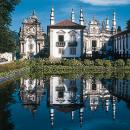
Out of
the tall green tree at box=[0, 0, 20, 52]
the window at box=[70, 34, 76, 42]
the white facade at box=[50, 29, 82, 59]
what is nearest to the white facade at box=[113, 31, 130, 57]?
the white facade at box=[50, 29, 82, 59]

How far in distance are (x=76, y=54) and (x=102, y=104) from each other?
171 ft

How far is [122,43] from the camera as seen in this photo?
72.8 metres

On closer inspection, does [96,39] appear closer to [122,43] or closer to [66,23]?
[122,43]

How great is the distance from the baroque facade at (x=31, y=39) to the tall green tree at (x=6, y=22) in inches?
1548

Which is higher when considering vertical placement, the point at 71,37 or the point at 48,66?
the point at 71,37

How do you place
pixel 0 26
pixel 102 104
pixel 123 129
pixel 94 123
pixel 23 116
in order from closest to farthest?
pixel 123 129
pixel 94 123
pixel 23 116
pixel 102 104
pixel 0 26

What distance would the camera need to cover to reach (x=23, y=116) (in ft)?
49.9

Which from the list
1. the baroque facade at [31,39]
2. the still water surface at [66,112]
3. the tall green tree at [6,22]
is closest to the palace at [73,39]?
the baroque facade at [31,39]

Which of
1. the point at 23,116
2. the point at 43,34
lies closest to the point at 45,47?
the point at 43,34

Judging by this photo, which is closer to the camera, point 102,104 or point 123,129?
point 123,129

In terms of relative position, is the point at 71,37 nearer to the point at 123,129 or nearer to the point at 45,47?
the point at 45,47

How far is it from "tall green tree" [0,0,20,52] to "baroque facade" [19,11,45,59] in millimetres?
39307

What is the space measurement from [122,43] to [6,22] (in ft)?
129

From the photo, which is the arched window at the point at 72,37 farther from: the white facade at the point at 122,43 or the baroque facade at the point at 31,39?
the baroque facade at the point at 31,39
